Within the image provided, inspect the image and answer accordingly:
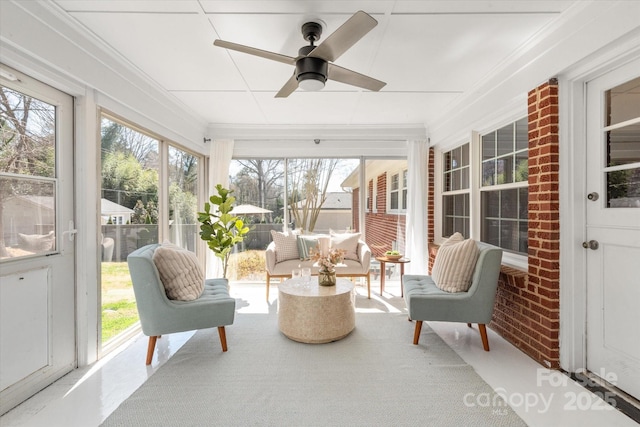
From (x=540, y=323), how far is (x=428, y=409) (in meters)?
1.20

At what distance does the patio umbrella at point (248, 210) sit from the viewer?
4867mm

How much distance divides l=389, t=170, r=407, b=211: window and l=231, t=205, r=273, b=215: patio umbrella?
2051mm

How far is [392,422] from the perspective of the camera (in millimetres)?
1748

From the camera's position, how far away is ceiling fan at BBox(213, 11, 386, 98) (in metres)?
1.63

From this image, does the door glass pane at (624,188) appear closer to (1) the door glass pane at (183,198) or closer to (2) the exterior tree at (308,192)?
(2) the exterior tree at (308,192)

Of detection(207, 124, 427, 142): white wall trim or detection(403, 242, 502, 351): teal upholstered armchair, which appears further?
detection(207, 124, 427, 142): white wall trim

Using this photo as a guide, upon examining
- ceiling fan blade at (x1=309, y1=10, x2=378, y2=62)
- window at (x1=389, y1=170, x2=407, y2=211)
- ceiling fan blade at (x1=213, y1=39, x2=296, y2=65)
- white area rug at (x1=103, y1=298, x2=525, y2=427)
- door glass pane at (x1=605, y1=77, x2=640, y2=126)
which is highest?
ceiling fan blade at (x1=213, y1=39, x2=296, y2=65)

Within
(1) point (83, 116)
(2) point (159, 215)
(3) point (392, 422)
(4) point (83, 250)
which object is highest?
(1) point (83, 116)

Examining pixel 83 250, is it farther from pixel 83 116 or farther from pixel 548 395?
pixel 548 395

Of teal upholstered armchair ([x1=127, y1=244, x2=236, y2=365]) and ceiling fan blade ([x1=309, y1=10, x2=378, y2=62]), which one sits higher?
ceiling fan blade ([x1=309, y1=10, x2=378, y2=62])

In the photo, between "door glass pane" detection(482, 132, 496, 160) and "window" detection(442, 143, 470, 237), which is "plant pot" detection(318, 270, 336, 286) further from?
"door glass pane" detection(482, 132, 496, 160)

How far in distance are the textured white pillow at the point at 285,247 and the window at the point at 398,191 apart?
1794mm

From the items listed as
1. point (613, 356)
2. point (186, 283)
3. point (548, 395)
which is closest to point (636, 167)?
point (613, 356)

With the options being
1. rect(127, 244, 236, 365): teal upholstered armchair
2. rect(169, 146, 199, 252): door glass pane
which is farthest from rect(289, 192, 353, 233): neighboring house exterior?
rect(127, 244, 236, 365): teal upholstered armchair
